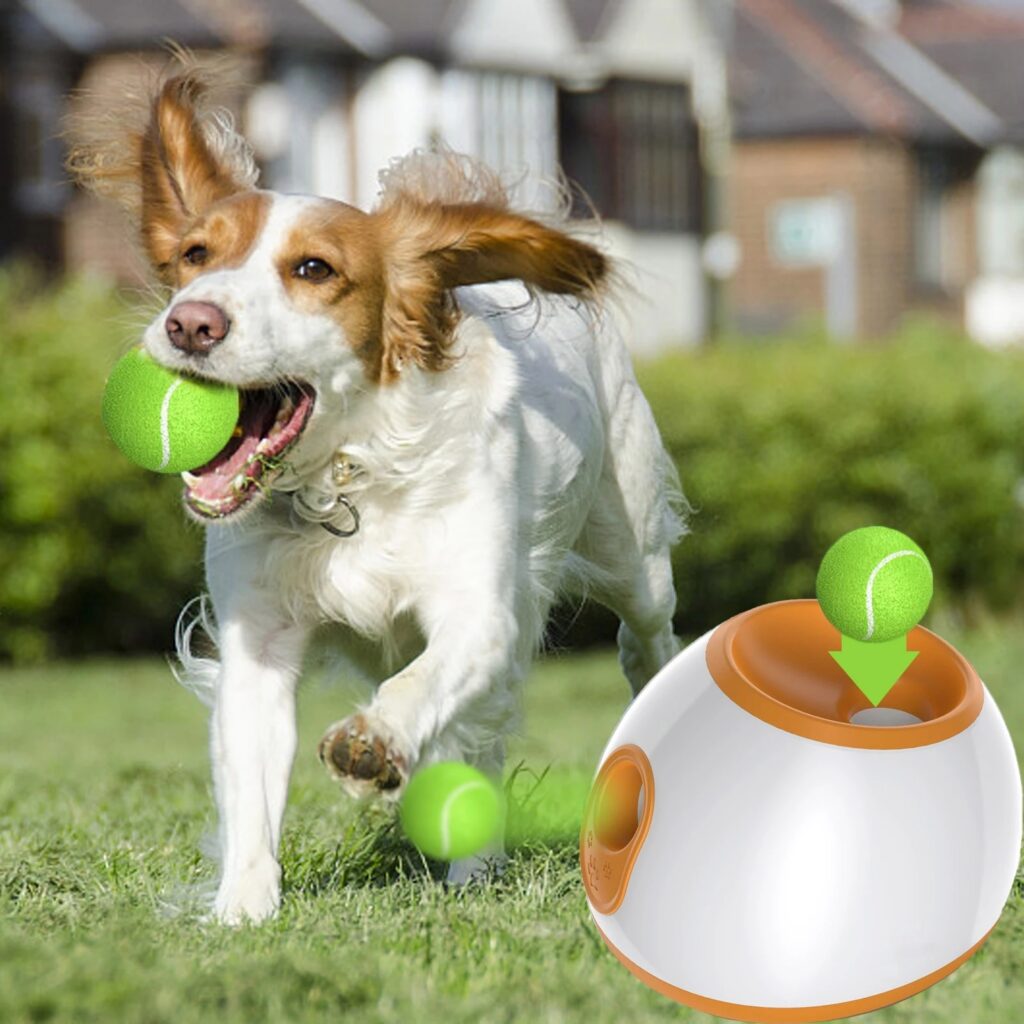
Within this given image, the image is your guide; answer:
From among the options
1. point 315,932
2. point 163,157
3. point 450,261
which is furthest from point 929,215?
point 315,932

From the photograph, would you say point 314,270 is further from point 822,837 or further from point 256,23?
point 256,23

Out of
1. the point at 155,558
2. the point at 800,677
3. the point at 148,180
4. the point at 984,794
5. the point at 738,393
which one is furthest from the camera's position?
the point at 738,393

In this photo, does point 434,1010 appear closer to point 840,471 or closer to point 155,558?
point 155,558

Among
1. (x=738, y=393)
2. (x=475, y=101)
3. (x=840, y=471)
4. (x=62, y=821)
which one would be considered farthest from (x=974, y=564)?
(x=475, y=101)

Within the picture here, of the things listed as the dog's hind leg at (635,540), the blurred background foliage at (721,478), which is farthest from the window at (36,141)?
the dog's hind leg at (635,540)

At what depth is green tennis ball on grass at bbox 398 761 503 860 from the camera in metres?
3.70

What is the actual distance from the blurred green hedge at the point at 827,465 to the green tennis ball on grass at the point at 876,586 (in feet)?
27.7

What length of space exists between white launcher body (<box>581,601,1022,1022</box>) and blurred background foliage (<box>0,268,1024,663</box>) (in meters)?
7.51

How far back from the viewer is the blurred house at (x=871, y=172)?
29422mm

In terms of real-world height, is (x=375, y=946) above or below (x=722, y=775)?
below

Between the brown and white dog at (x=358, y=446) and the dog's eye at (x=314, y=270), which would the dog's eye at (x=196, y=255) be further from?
the dog's eye at (x=314, y=270)

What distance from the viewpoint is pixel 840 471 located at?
1291 cm

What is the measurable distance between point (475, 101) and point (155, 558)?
44.0 ft

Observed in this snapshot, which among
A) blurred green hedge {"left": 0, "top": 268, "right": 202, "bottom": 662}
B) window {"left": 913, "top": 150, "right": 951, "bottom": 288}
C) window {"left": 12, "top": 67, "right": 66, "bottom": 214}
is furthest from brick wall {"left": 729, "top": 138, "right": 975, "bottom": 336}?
blurred green hedge {"left": 0, "top": 268, "right": 202, "bottom": 662}
